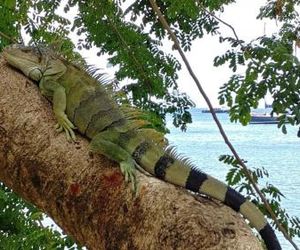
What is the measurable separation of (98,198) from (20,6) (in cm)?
202

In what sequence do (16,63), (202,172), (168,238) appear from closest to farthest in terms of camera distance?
(168,238) → (202,172) → (16,63)

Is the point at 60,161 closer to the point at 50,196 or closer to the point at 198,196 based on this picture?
the point at 50,196

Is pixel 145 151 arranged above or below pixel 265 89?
below

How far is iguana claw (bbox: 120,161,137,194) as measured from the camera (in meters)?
1.24

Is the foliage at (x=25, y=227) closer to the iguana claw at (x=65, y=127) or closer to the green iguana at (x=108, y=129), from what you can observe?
the green iguana at (x=108, y=129)

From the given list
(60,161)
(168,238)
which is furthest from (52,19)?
(168,238)

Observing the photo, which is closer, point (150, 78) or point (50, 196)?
point (50, 196)

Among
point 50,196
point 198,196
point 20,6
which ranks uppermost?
point 20,6

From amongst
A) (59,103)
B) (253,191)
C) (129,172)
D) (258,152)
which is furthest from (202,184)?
(258,152)

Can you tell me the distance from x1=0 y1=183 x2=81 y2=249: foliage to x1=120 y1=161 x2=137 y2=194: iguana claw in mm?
1029

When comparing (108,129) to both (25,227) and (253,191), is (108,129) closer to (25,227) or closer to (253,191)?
(25,227)

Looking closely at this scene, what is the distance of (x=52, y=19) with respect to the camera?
3.32 m

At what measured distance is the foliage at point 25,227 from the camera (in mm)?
2306

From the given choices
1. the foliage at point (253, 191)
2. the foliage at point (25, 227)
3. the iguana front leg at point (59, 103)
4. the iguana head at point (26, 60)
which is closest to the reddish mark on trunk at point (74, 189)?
the iguana front leg at point (59, 103)
